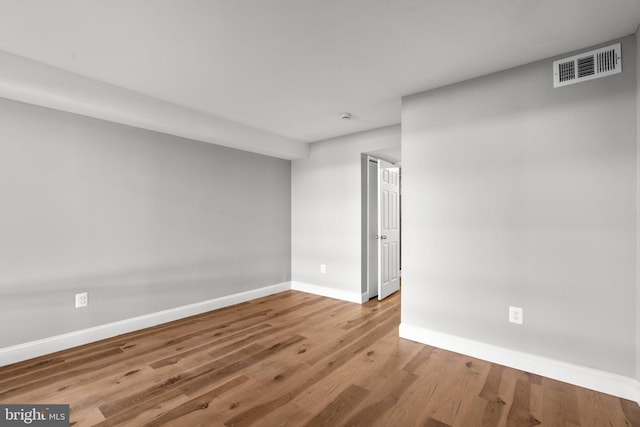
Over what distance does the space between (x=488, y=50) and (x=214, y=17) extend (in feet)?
6.25

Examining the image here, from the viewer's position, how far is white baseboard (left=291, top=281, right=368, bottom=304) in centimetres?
420

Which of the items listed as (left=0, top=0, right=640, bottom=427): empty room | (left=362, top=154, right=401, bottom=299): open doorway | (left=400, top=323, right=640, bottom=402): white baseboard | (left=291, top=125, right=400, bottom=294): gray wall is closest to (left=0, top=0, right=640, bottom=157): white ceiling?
(left=0, top=0, right=640, bottom=427): empty room

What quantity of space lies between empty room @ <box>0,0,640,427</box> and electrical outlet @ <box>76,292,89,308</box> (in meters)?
0.02

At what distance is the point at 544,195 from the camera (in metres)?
2.25

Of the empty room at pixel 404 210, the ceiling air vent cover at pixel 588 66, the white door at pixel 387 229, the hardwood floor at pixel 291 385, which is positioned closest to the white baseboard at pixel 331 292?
the white door at pixel 387 229

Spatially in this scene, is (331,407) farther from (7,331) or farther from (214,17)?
(7,331)

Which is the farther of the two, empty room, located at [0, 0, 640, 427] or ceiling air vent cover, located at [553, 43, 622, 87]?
ceiling air vent cover, located at [553, 43, 622, 87]

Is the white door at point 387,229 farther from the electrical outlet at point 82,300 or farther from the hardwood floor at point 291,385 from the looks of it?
the electrical outlet at point 82,300

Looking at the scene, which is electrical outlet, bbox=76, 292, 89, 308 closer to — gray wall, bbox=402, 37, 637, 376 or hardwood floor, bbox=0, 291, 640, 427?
hardwood floor, bbox=0, 291, 640, 427

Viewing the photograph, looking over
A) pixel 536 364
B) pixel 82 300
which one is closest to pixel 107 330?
pixel 82 300

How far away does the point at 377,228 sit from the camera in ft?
14.6

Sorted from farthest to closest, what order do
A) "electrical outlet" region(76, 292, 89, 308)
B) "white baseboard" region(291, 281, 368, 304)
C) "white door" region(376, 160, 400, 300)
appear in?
"white door" region(376, 160, 400, 300)
"white baseboard" region(291, 281, 368, 304)
"electrical outlet" region(76, 292, 89, 308)

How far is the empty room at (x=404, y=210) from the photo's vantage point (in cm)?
184

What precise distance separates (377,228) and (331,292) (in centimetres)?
120
